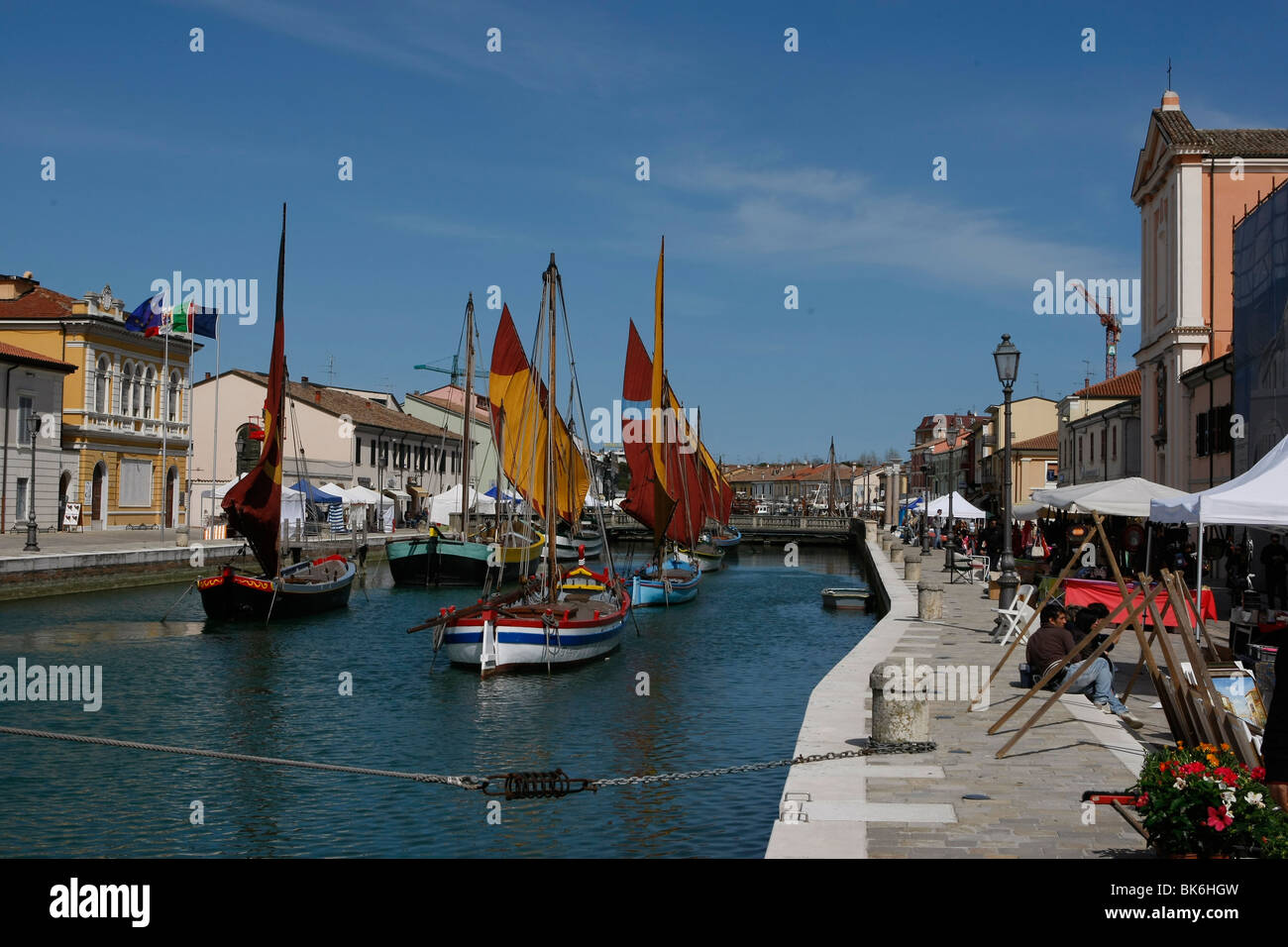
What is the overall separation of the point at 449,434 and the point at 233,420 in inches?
1011

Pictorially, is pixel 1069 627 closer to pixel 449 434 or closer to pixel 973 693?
pixel 973 693

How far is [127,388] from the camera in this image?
58.8 meters

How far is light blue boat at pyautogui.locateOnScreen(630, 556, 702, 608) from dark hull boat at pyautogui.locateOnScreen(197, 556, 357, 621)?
9.54 m

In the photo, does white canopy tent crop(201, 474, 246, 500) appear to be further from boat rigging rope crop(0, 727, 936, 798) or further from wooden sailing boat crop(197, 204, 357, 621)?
boat rigging rope crop(0, 727, 936, 798)

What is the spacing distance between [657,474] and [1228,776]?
27672 mm

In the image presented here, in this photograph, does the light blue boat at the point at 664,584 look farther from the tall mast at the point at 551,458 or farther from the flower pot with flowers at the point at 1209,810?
the flower pot with flowers at the point at 1209,810

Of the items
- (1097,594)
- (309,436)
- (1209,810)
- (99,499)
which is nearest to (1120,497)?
(1097,594)

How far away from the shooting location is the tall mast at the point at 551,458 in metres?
25.7

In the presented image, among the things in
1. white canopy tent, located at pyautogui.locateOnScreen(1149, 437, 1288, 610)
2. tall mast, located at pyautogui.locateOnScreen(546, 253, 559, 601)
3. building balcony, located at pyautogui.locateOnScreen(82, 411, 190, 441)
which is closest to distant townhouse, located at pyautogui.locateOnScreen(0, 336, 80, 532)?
building balcony, located at pyautogui.locateOnScreen(82, 411, 190, 441)

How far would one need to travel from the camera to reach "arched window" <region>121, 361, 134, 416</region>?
58.2 meters

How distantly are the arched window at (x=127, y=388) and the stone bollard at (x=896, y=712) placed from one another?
53922 millimetres

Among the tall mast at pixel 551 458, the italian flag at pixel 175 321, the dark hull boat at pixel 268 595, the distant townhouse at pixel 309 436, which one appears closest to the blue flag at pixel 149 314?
the italian flag at pixel 175 321

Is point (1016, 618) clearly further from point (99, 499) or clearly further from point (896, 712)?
point (99, 499)
